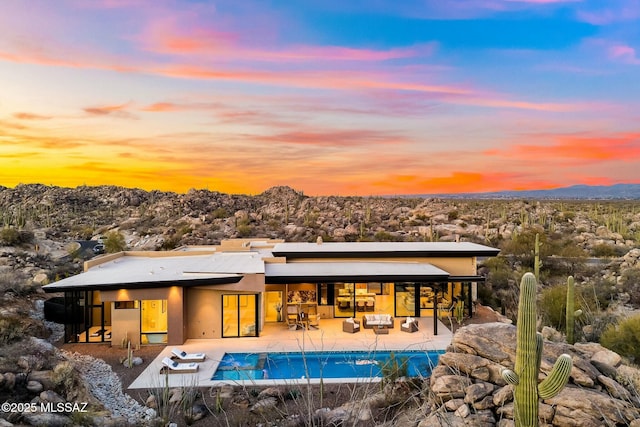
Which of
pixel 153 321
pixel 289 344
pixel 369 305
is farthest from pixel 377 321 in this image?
pixel 153 321

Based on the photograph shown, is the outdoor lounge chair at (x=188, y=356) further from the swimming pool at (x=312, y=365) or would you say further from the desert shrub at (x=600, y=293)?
the desert shrub at (x=600, y=293)

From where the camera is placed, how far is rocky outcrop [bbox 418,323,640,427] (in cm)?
765

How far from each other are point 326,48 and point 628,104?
2434cm

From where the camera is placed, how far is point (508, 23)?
26.2m

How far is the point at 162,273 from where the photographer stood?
15719mm

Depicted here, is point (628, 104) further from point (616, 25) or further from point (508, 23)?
point (508, 23)

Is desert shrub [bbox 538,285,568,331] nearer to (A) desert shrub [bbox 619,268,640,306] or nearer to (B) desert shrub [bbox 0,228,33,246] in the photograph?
(A) desert shrub [bbox 619,268,640,306]

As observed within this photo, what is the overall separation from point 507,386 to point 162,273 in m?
12.5

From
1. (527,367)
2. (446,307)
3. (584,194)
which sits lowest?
(446,307)

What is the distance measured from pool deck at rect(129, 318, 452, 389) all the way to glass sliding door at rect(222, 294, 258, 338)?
11.3 inches

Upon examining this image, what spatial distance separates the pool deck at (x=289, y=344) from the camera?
447 inches

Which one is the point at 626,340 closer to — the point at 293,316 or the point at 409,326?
the point at 409,326

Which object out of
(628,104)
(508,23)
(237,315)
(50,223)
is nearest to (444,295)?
(237,315)

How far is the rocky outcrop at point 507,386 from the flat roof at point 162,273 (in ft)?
26.4
